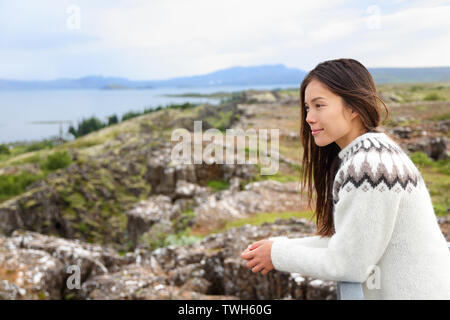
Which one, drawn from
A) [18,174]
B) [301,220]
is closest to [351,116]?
[301,220]

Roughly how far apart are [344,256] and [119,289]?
5.44 metres

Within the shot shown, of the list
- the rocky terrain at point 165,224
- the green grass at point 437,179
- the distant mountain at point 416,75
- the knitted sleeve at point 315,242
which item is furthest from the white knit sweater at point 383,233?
the distant mountain at point 416,75

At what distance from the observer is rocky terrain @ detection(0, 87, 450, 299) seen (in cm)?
631

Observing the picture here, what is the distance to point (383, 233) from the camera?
1612 mm

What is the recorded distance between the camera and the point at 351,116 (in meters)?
1.92

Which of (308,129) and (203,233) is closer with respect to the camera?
(308,129)

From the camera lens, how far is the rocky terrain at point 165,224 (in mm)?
6309

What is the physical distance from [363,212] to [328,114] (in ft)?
1.82

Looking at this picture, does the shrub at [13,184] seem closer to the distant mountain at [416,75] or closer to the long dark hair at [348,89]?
the long dark hair at [348,89]

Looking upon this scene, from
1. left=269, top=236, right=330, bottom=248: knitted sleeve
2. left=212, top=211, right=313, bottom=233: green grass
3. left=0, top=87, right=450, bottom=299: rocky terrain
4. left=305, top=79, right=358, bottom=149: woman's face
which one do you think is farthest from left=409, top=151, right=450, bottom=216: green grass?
left=305, top=79, right=358, bottom=149: woman's face

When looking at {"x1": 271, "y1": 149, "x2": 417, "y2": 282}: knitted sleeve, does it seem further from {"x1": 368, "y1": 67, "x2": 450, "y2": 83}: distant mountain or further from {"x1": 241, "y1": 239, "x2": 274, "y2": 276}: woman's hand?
{"x1": 368, "y1": 67, "x2": 450, "y2": 83}: distant mountain

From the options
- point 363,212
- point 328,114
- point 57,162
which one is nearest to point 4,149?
point 57,162
